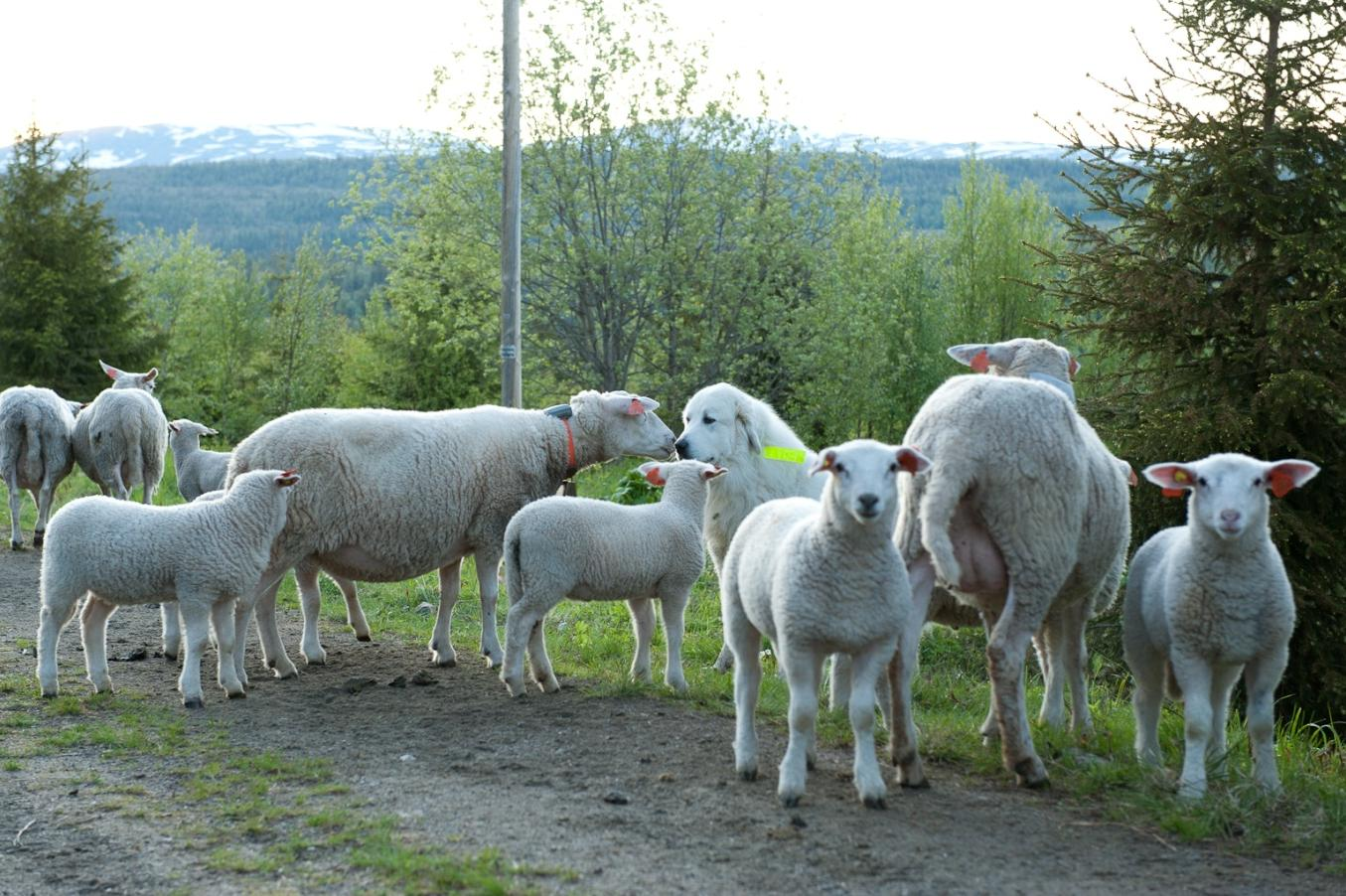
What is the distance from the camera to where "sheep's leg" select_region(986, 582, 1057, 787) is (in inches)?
A: 227

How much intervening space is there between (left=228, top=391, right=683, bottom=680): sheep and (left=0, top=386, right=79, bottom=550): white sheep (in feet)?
21.8

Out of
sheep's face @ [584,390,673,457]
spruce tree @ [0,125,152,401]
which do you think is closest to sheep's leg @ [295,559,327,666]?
sheep's face @ [584,390,673,457]

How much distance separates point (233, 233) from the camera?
171750 millimetres

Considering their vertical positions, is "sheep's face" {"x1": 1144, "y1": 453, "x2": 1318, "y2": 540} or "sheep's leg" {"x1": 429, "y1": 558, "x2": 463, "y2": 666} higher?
"sheep's face" {"x1": 1144, "y1": 453, "x2": 1318, "y2": 540}

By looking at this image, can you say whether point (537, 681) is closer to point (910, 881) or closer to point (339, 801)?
point (339, 801)

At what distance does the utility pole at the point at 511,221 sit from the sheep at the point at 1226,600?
973 cm

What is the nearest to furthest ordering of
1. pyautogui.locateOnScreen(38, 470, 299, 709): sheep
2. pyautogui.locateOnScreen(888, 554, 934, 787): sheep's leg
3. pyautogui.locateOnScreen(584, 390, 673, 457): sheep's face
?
pyautogui.locateOnScreen(888, 554, 934, 787): sheep's leg, pyautogui.locateOnScreen(38, 470, 299, 709): sheep, pyautogui.locateOnScreen(584, 390, 673, 457): sheep's face

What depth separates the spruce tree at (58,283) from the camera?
3130 centimetres

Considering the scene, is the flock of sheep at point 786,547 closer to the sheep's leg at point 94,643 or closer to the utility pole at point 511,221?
the sheep's leg at point 94,643

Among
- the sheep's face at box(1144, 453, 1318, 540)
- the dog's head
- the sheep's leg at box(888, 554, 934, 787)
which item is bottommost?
the sheep's leg at box(888, 554, 934, 787)

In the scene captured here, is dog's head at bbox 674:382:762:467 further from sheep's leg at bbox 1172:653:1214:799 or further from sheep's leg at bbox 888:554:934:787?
sheep's leg at bbox 1172:653:1214:799

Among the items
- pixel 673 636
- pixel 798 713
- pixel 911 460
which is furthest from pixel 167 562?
pixel 911 460

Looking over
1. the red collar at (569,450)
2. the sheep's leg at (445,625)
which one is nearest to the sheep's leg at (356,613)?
the sheep's leg at (445,625)

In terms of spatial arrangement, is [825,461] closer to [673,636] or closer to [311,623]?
[673,636]
